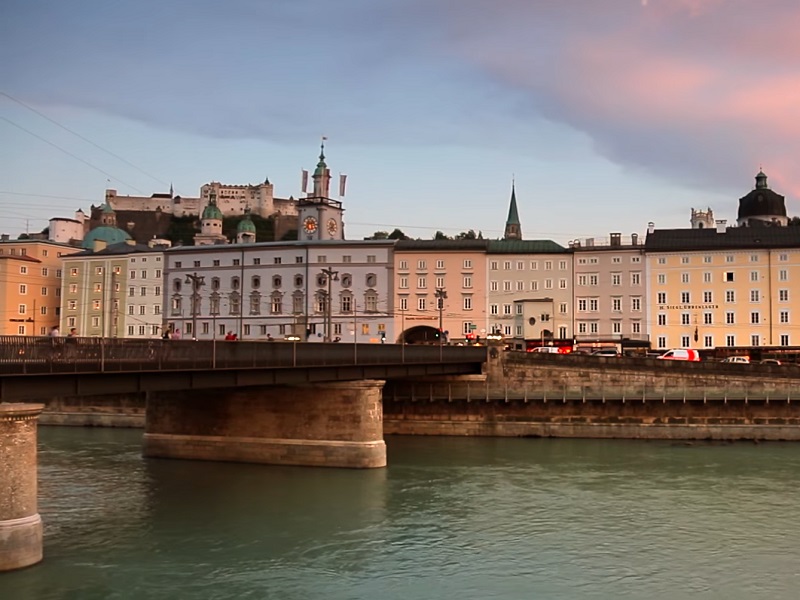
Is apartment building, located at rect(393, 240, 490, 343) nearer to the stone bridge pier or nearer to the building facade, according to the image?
the building facade

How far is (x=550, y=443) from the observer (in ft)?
181

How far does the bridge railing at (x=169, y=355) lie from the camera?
85.6 ft

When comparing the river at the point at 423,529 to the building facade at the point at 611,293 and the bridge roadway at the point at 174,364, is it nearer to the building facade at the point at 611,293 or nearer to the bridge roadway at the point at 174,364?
the bridge roadway at the point at 174,364

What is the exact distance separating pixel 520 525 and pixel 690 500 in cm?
865

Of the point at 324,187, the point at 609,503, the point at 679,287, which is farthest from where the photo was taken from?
the point at 324,187

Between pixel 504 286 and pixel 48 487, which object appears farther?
pixel 504 286

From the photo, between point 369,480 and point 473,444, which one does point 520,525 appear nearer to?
point 369,480

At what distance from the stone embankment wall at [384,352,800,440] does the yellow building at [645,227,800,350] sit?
31.3m

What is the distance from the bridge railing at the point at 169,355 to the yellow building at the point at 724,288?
46.7 m

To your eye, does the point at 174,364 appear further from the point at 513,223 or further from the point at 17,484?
the point at 513,223

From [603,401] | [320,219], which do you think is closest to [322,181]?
[320,219]

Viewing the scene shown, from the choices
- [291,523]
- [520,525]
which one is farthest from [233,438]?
[520,525]

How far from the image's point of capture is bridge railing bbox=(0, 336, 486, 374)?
85.6ft

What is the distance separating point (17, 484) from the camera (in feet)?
77.9
